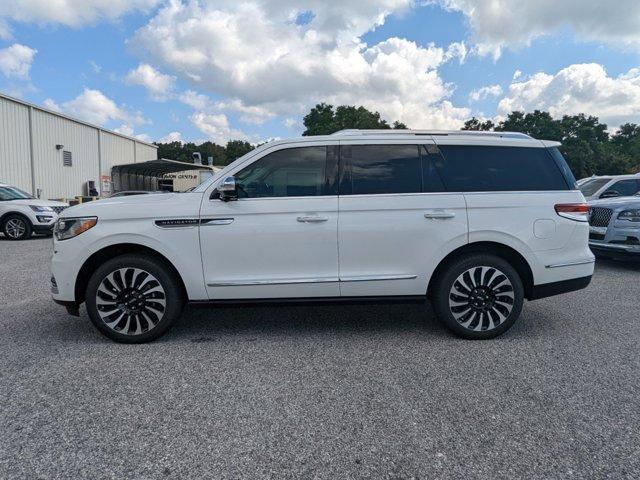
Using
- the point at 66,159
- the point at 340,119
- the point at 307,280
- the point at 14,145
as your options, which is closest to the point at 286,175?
the point at 307,280

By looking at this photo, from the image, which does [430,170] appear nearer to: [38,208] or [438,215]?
[438,215]

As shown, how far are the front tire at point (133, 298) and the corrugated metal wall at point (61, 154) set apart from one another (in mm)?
21972

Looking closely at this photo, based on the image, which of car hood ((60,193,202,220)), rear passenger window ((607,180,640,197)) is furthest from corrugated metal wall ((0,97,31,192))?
rear passenger window ((607,180,640,197))

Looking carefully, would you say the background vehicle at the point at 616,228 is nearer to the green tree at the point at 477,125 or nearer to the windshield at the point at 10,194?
the windshield at the point at 10,194

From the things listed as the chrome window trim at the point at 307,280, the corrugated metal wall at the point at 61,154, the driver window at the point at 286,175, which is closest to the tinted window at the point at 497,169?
the chrome window trim at the point at 307,280

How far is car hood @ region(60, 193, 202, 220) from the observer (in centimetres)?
415

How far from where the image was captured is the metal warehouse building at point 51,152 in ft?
66.6

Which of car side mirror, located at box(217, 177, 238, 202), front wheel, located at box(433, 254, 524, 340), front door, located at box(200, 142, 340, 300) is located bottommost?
front wheel, located at box(433, 254, 524, 340)

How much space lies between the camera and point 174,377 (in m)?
3.54

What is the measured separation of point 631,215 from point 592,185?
351 cm

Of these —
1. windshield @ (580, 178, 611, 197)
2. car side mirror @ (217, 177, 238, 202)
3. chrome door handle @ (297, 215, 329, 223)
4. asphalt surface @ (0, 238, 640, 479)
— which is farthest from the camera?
windshield @ (580, 178, 611, 197)

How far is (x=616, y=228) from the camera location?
816 cm

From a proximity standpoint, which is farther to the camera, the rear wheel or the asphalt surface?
the rear wheel

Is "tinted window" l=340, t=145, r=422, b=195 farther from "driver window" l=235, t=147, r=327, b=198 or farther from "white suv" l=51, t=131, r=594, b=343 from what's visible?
"driver window" l=235, t=147, r=327, b=198
